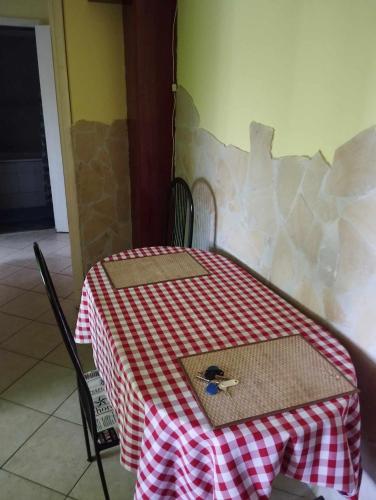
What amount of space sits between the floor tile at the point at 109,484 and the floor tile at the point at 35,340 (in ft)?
2.61

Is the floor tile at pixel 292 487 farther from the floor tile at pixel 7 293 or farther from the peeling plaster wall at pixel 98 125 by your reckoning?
the floor tile at pixel 7 293

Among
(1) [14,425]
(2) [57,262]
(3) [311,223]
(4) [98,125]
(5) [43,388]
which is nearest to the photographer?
(3) [311,223]

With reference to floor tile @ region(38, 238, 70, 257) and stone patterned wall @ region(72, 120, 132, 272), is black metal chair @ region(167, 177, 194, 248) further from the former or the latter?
floor tile @ region(38, 238, 70, 257)

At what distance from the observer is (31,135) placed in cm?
436

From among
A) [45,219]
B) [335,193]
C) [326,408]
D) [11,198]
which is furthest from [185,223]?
[11,198]

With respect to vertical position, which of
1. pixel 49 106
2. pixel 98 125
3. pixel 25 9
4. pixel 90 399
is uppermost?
pixel 25 9

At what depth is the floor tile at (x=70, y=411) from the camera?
1.68 metres

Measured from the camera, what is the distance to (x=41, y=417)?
1.68 meters

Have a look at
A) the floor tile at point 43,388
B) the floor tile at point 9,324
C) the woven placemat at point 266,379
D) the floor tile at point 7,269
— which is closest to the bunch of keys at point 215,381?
the woven placemat at point 266,379

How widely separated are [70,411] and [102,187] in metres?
1.35

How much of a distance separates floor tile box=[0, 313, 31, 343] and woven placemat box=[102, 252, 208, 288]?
107 cm

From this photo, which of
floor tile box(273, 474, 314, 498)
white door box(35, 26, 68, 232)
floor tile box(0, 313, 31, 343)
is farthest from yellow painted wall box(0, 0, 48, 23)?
floor tile box(273, 474, 314, 498)

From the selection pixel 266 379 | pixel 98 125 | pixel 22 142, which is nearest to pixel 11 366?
pixel 98 125

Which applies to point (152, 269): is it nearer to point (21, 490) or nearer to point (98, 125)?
point (21, 490)
